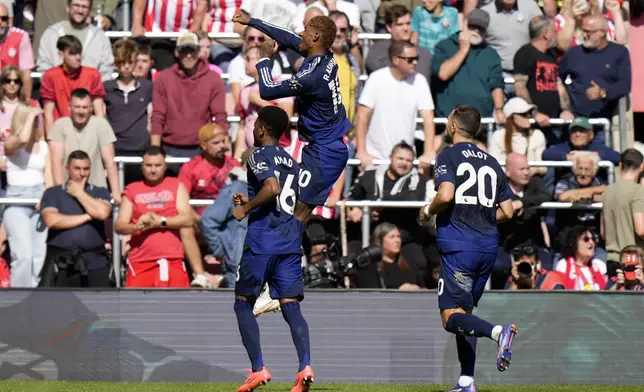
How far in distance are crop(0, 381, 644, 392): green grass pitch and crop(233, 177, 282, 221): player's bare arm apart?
164 cm

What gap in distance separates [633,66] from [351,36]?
4.11 m

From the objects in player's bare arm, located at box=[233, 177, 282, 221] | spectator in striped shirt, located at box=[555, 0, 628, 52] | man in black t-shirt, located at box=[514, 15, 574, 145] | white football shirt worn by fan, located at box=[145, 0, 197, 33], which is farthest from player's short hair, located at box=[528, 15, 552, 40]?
player's bare arm, located at box=[233, 177, 282, 221]

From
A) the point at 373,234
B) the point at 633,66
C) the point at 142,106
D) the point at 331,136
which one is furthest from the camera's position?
the point at 633,66

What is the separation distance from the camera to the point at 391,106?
13867 mm

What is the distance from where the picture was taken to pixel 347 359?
10945mm

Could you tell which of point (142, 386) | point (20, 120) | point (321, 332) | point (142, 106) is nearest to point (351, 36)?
point (142, 106)

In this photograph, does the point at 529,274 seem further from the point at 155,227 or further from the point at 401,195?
the point at 155,227

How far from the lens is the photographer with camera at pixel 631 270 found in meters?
12.1

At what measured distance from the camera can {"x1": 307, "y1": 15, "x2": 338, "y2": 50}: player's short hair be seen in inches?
370

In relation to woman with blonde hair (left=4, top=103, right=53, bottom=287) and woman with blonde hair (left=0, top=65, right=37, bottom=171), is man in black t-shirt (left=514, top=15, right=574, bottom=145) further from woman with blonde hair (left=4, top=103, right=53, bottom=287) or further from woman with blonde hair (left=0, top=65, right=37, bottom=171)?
woman with blonde hair (left=0, top=65, right=37, bottom=171)

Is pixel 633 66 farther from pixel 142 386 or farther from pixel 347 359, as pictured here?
pixel 142 386

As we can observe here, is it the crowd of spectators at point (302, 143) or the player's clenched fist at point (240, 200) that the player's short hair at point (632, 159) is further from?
the player's clenched fist at point (240, 200)

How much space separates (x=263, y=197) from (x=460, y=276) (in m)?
1.54

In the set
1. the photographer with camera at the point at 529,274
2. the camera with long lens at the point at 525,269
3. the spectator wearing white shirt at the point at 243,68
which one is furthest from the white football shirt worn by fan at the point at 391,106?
the camera with long lens at the point at 525,269
